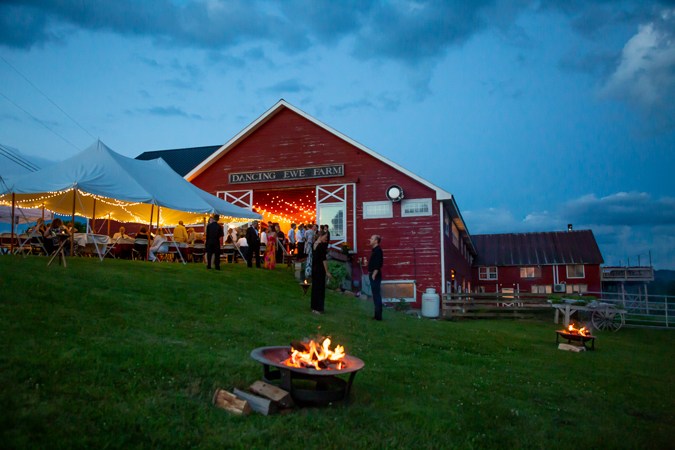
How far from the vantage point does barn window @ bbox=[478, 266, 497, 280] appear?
143ft

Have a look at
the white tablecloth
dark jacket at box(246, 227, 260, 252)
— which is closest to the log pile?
the white tablecloth

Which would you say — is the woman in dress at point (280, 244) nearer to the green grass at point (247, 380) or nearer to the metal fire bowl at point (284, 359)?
the green grass at point (247, 380)

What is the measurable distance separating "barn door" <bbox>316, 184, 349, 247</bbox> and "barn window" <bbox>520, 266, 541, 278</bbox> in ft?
79.6

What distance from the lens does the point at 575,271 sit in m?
41.2

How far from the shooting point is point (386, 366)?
779cm

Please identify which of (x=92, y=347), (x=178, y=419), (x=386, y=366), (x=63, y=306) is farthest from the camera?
(x=63, y=306)

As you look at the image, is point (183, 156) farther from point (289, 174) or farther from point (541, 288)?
point (541, 288)

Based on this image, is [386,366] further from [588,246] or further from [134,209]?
[588,246]

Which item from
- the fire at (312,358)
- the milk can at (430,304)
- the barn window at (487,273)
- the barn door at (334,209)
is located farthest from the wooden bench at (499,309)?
the barn window at (487,273)

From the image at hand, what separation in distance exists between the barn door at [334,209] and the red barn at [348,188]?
1.8 inches

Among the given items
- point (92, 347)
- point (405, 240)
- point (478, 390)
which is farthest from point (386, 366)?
point (405, 240)

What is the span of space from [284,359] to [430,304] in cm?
1555

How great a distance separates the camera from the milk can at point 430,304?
2102 centimetres

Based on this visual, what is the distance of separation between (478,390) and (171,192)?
13678 mm
